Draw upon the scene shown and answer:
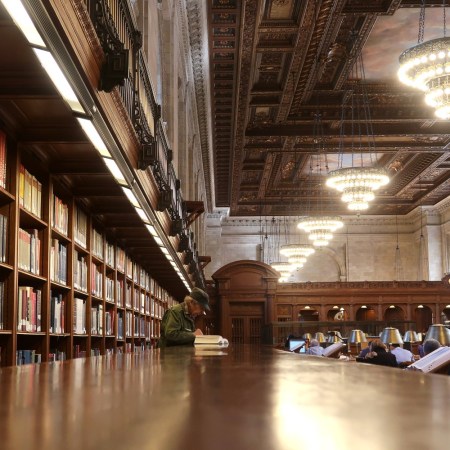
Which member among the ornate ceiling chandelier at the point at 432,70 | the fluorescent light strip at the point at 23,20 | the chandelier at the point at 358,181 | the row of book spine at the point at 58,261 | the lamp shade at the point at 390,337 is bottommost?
the lamp shade at the point at 390,337

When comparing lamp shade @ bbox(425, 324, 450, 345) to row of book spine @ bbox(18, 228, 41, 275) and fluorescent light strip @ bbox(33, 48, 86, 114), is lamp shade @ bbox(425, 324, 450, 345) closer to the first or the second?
row of book spine @ bbox(18, 228, 41, 275)

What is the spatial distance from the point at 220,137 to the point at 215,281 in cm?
755

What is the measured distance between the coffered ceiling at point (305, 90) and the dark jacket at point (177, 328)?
7764 mm

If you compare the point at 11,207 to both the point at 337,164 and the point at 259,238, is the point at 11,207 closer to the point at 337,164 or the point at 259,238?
the point at 337,164

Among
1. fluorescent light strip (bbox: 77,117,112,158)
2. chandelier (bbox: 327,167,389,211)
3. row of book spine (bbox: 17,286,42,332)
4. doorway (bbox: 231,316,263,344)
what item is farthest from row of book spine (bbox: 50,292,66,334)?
doorway (bbox: 231,316,263,344)

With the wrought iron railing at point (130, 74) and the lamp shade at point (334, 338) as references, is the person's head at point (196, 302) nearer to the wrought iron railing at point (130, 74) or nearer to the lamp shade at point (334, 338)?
the wrought iron railing at point (130, 74)

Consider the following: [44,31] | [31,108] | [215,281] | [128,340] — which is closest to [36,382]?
[44,31]

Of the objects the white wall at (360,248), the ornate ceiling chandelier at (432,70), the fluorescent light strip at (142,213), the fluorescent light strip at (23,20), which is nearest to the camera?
the fluorescent light strip at (23,20)

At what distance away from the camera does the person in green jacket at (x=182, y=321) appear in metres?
5.88

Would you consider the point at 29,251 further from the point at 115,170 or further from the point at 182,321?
the point at 182,321

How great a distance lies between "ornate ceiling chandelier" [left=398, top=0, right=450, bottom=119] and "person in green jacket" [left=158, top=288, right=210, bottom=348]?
644 cm

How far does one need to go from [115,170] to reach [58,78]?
1753 mm

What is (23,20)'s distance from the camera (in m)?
2.63

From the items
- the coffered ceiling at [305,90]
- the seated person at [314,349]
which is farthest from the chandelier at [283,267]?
the seated person at [314,349]
